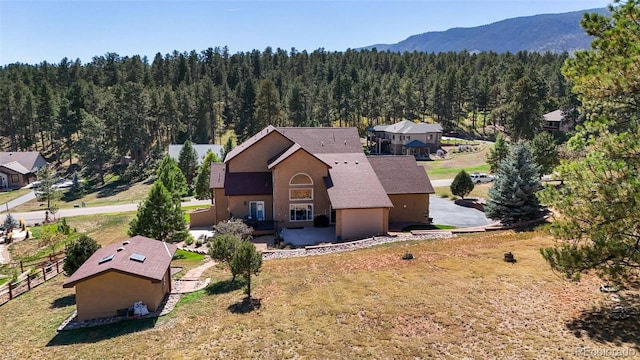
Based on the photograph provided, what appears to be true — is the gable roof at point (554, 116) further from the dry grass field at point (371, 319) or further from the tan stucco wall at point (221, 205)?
the dry grass field at point (371, 319)

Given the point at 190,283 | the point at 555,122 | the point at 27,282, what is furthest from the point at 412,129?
the point at 27,282

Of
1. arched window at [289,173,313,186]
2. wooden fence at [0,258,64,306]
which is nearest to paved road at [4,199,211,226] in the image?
wooden fence at [0,258,64,306]

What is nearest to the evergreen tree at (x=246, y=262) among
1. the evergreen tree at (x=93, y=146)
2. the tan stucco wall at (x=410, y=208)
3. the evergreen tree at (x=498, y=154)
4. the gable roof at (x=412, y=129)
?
the tan stucco wall at (x=410, y=208)

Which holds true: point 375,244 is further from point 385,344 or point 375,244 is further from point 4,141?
point 4,141

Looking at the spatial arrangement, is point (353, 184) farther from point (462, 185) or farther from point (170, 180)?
point (170, 180)

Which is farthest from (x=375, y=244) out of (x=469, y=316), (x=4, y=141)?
(x=4, y=141)
